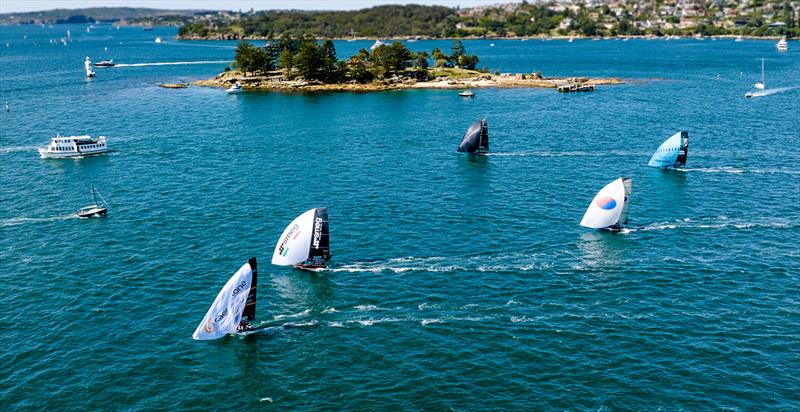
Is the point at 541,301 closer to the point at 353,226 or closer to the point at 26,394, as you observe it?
the point at 353,226

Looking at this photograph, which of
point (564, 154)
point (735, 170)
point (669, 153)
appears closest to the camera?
point (735, 170)

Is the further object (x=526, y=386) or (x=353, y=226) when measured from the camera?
(x=353, y=226)

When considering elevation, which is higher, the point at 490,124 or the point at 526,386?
the point at 490,124

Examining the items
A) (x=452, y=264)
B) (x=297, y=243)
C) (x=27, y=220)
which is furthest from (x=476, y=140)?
(x=27, y=220)

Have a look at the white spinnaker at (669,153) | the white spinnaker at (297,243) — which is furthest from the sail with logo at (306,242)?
the white spinnaker at (669,153)

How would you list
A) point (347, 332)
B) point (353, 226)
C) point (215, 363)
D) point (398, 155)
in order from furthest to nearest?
point (398, 155), point (353, 226), point (347, 332), point (215, 363)

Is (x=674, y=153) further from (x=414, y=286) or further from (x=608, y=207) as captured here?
(x=414, y=286)

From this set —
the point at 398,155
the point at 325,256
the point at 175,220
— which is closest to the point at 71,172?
the point at 175,220
